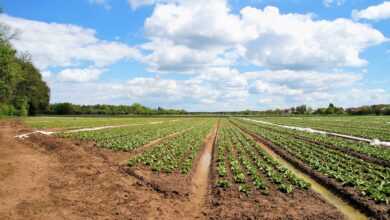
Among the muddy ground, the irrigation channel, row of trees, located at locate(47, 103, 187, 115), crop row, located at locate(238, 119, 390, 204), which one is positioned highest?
row of trees, located at locate(47, 103, 187, 115)

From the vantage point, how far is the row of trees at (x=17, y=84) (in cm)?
3730

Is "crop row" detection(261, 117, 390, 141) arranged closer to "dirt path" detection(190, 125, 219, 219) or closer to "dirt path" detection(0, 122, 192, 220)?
"dirt path" detection(190, 125, 219, 219)

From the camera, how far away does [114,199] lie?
1034 centimetres

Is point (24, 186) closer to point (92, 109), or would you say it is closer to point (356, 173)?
point (356, 173)

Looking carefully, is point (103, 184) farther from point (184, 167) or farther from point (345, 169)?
point (345, 169)

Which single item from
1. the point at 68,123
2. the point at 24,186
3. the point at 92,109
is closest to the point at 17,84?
the point at 68,123

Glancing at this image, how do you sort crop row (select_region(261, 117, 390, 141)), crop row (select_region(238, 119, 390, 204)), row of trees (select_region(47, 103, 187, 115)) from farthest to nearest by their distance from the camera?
row of trees (select_region(47, 103, 187, 115)) → crop row (select_region(261, 117, 390, 141)) → crop row (select_region(238, 119, 390, 204))

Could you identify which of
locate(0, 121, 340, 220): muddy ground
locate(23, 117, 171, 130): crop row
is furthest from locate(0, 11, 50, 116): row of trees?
locate(0, 121, 340, 220): muddy ground

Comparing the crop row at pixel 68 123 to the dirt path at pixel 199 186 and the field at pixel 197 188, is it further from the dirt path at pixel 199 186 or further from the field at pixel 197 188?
the dirt path at pixel 199 186

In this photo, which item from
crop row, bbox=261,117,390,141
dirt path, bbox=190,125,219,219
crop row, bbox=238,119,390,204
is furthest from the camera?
crop row, bbox=261,117,390,141

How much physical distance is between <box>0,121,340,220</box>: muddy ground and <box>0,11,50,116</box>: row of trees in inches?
1090

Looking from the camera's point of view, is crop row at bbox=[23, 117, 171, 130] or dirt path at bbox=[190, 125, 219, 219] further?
crop row at bbox=[23, 117, 171, 130]

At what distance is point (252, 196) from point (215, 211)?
1896 millimetres

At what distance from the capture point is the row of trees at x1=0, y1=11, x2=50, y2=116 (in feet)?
122
